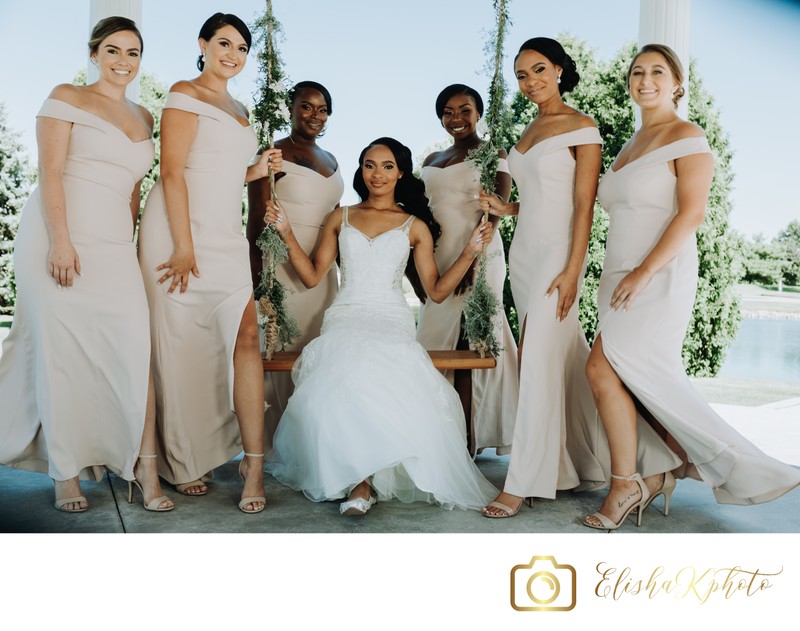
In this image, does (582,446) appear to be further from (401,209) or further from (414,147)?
(414,147)

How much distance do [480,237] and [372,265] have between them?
65cm

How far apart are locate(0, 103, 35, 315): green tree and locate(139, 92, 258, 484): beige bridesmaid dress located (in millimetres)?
9115

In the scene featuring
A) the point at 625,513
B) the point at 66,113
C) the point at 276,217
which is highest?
the point at 66,113

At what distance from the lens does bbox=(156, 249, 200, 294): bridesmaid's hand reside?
425 cm

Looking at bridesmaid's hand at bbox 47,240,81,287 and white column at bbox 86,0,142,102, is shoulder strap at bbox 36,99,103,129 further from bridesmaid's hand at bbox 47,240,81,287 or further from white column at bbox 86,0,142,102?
white column at bbox 86,0,142,102

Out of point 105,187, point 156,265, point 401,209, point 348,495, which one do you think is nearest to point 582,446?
point 348,495

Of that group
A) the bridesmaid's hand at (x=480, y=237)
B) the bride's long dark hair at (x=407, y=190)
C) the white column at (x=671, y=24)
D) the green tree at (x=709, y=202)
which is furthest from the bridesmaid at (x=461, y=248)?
the green tree at (x=709, y=202)

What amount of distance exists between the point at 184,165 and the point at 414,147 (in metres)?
12.0

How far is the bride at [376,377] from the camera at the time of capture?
410cm

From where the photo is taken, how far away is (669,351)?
13.2 feet

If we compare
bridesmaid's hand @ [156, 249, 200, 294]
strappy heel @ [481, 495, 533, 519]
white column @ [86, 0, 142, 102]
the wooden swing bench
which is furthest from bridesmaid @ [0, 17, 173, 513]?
strappy heel @ [481, 495, 533, 519]

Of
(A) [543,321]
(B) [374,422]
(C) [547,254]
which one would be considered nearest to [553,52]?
(C) [547,254]

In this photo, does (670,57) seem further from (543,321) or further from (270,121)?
(270,121)
